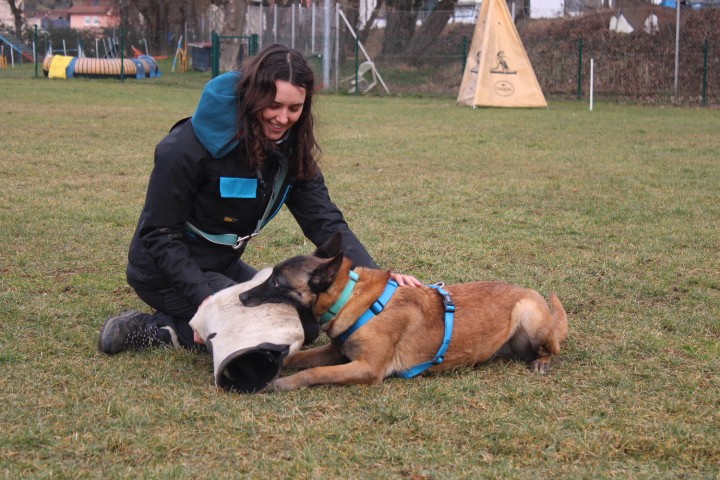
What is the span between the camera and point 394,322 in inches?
168

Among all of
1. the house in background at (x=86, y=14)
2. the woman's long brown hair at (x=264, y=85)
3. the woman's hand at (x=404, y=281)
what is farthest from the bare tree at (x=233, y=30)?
the house in background at (x=86, y=14)

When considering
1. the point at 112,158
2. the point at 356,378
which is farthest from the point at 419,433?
the point at 112,158

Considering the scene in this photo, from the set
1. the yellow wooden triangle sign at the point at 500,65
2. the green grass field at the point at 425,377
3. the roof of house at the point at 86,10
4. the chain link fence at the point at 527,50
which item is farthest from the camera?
the roof of house at the point at 86,10

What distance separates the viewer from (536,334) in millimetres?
4508

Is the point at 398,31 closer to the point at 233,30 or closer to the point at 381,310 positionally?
the point at 233,30

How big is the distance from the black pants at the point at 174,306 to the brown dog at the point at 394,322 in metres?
0.61

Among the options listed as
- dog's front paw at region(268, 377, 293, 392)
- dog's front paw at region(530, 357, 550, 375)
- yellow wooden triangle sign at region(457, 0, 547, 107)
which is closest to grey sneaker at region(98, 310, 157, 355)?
dog's front paw at region(268, 377, 293, 392)

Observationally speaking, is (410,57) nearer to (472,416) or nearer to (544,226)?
(544,226)

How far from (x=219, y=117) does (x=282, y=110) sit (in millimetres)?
342

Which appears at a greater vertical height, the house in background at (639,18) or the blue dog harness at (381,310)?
the house in background at (639,18)

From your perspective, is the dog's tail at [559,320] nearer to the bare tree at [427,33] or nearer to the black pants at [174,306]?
the black pants at [174,306]

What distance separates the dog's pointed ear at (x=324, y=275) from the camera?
405 centimetres

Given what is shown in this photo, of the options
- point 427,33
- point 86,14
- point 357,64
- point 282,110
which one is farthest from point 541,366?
point 86,14

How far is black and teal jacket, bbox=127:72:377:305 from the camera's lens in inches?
171
